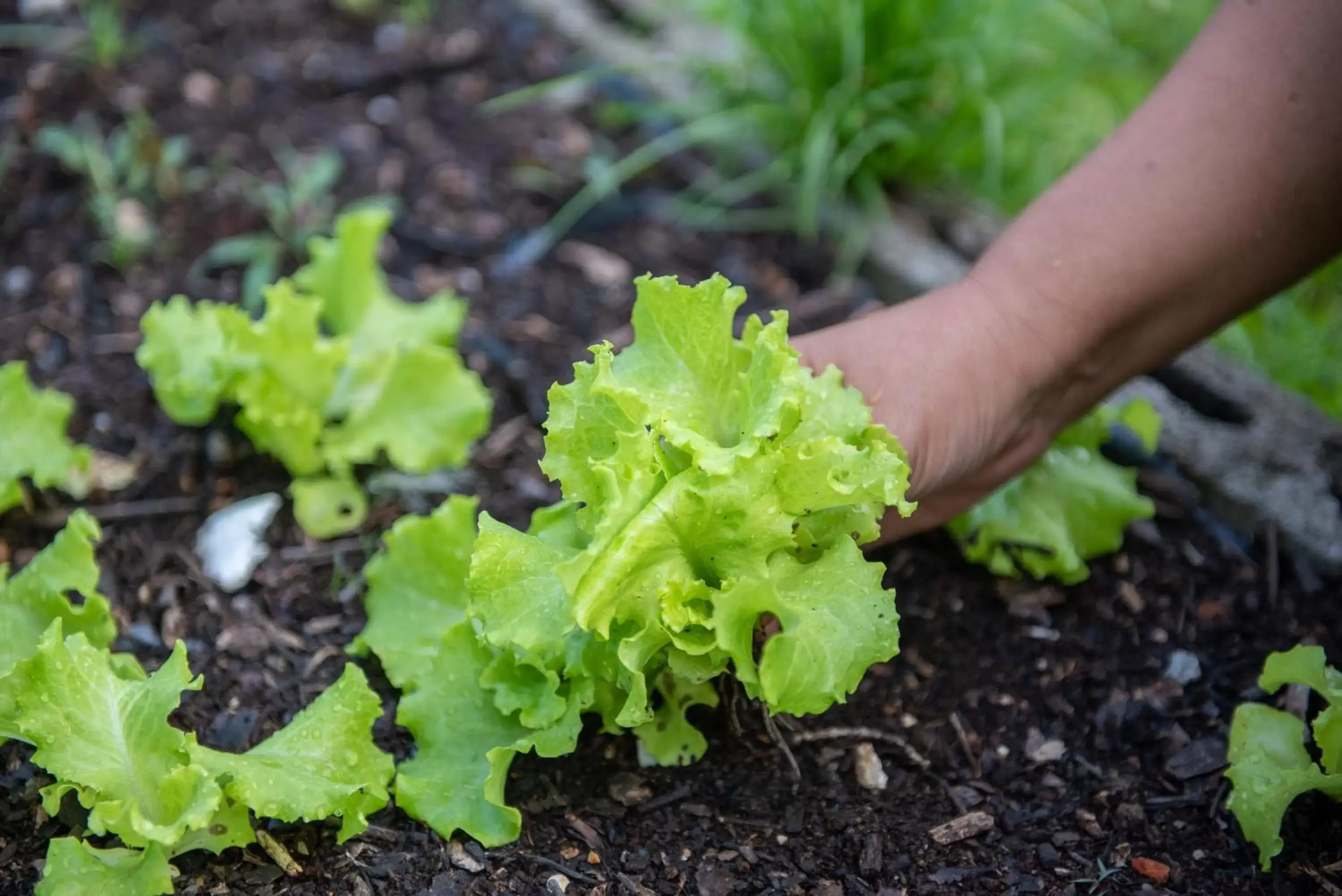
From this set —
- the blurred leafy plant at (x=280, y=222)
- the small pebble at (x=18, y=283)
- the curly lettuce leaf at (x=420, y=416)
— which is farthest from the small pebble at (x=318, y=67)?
the curly lettuce leaf at (x=420, y=416)

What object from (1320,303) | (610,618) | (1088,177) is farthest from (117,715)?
(1320,303)

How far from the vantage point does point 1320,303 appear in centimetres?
340

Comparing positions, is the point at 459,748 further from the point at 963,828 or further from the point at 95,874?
the point at 963,828

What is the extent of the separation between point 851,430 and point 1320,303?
2323mm

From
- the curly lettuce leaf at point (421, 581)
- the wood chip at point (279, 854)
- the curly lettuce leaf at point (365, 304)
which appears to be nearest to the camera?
the wood chip at point (279, 854)

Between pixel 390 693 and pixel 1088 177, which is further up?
pixel 1088 177

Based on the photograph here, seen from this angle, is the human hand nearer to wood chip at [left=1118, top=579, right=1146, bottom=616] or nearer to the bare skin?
the bare skin

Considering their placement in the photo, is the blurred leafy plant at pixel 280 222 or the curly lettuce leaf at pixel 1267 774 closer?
the curly lettuce leaf at pixel 1267 774

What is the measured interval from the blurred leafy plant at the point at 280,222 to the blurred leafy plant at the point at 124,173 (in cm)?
18

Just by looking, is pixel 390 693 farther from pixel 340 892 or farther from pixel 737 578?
pixel 737 578

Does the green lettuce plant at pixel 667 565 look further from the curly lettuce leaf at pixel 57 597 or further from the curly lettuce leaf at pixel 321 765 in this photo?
the curly lettuce leaf at pixel 57 597

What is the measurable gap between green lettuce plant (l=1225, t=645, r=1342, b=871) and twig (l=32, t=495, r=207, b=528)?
2034 millimetres

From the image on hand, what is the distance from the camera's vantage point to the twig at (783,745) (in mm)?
1964

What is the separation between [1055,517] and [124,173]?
2.58 meters
